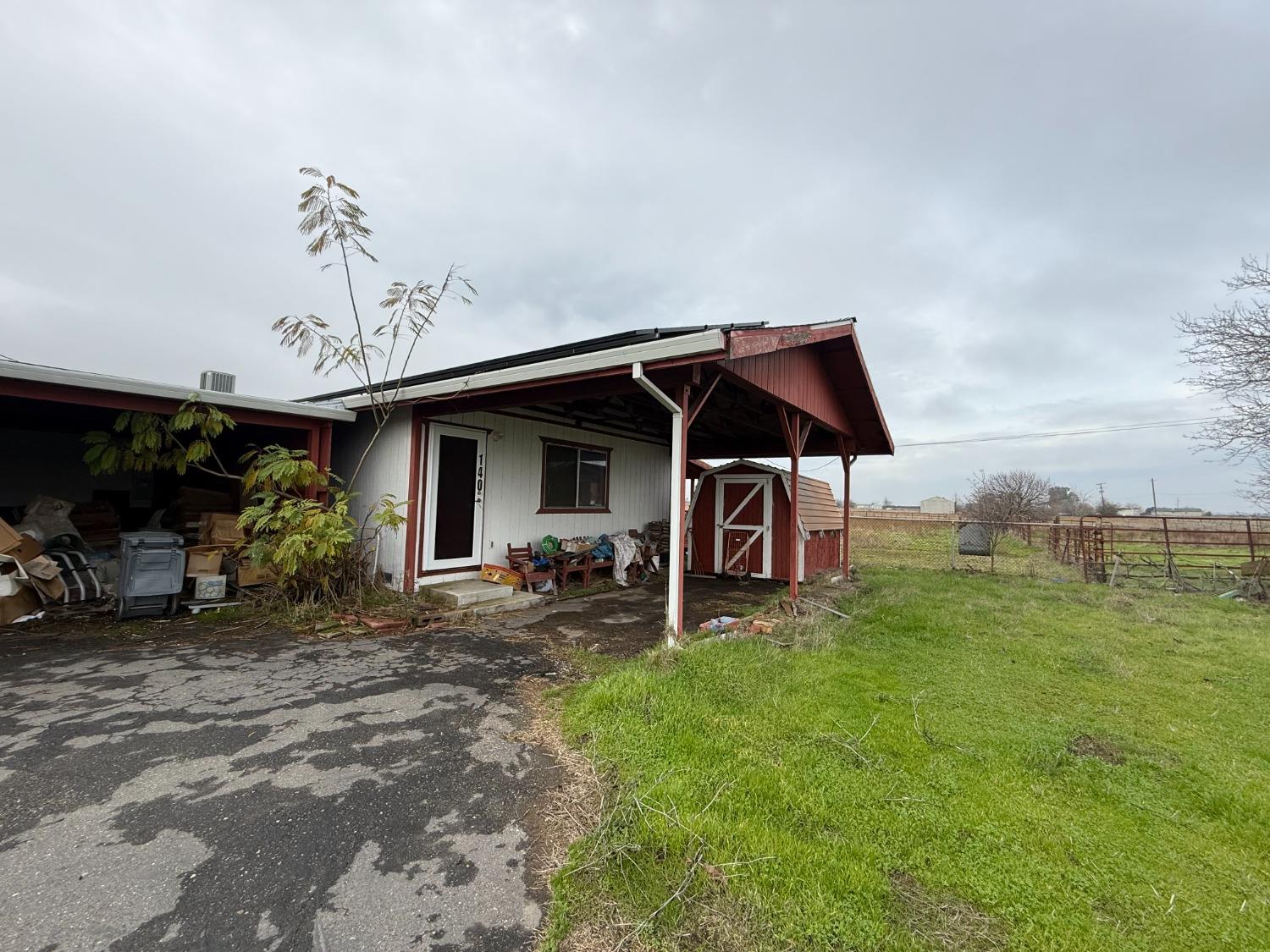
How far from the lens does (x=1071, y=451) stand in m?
28.4

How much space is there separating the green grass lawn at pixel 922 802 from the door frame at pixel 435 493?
11.5 ft

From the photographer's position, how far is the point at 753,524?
9195 mm

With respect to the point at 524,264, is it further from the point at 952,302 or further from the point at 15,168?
the point at 952,302

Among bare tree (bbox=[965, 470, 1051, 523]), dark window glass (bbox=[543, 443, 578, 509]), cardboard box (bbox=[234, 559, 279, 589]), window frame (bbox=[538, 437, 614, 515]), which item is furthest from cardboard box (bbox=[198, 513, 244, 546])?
bare tree (bbox=[965, 470, 1051, 523])

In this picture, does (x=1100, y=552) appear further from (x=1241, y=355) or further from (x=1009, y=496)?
(x=1009, y=496)

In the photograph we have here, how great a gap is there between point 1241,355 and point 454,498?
42.6ft

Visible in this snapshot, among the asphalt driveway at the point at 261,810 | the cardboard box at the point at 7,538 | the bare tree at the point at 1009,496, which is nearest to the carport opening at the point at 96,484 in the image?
the cardboard box at the point at 7,538

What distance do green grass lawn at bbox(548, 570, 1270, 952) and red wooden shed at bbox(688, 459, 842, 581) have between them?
4504 millimetres

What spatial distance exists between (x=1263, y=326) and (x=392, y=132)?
1420 cm

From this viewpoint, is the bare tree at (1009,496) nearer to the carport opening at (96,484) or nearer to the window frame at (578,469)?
the window frame at (578,469)

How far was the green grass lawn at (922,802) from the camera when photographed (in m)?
1.59

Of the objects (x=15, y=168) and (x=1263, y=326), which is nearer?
(x=15, y=168)

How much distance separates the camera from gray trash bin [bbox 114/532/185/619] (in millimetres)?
4863

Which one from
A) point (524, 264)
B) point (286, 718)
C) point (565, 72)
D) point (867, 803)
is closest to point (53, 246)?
point (524, 264)
